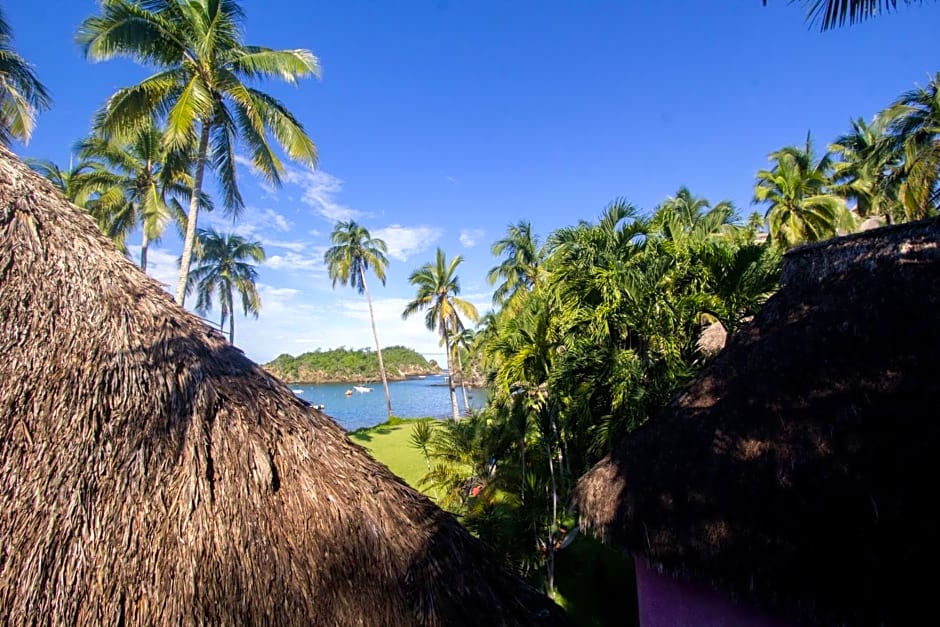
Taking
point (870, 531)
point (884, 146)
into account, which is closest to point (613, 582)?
point (870, 531)

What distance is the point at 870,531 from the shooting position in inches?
120

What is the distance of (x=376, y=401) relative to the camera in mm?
55250

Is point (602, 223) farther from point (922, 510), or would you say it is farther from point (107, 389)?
point (107, 389)

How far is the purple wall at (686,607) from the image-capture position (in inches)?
157

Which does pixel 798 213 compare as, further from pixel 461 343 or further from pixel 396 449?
pixel 461 343

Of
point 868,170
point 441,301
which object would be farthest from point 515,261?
point 868,170

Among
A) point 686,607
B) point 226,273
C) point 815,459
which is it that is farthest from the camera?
point 226,273

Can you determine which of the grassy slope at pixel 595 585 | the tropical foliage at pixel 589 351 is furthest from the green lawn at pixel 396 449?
the grassy slope at pixel 595 585

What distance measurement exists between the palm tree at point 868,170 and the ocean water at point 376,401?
17.7 m

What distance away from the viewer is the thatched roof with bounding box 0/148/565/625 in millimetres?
2049

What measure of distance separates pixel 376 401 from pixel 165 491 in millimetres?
55339

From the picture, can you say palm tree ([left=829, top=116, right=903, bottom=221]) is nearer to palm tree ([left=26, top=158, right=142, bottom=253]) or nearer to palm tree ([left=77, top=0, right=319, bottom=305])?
palm tree ([left=77, top=0, right=319, bottom=305])

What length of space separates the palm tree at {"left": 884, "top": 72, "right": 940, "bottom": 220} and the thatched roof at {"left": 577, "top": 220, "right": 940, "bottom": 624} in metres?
11.7

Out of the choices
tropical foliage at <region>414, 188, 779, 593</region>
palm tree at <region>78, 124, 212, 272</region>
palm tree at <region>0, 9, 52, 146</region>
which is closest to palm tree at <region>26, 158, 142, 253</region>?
palm tree at <region>78, 124, 212, 272</region>
